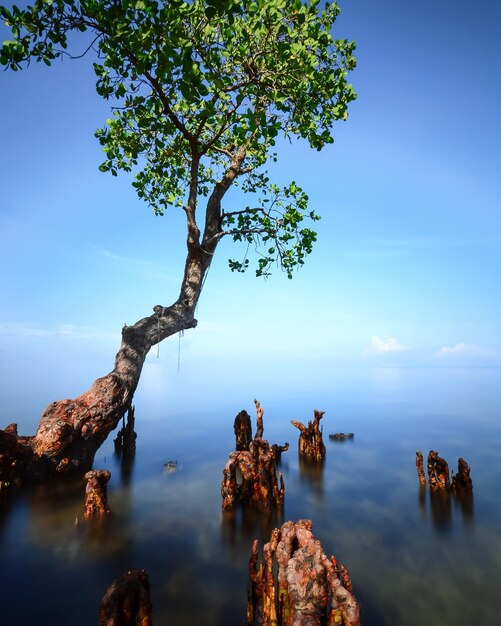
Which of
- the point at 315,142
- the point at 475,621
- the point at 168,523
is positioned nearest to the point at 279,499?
the point at 168,523

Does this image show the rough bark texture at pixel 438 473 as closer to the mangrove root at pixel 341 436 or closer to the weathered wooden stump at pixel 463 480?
the weathered wooden stump at pixel 463 480

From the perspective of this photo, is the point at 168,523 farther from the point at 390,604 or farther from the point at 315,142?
the point at 315,142

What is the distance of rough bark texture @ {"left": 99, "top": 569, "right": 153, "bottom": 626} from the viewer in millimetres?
3906

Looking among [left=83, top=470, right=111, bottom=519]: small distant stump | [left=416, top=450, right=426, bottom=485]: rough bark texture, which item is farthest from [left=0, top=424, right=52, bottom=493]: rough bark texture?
[left=416, top=450, right=426, bottom=485]: rough bark texture

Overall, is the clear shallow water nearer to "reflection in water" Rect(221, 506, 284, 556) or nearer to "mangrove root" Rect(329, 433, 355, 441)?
"reflection in water" Rect(221, 506, 284, 556)

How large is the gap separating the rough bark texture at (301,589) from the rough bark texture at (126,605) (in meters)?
1.49

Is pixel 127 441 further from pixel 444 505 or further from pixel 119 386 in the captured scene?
pixel 444 505

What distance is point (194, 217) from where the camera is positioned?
49.8ft

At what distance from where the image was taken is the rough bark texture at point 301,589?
157 inches

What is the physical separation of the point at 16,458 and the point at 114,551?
5672mm

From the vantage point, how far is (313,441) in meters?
15.3

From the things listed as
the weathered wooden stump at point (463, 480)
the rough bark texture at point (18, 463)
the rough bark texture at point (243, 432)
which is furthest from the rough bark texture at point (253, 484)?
the rough bark texture at point (18, 463)

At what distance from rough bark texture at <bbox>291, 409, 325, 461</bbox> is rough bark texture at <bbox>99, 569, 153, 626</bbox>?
11592mm

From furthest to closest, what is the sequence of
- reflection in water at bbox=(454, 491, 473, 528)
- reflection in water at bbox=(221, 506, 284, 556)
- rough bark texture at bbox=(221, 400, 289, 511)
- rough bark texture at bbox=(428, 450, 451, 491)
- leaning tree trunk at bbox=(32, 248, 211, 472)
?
1. leaning tree trunk at bbox=(32, 248, 211, 472)
2. rough bark texture at bbox=(428, 450, 451, 491)
3. rough bark texture at bbox=(221, 400, 289, 511)
4. reflection in water at bbox=(454, 491, 473, 528)
5. reflection in water at bbox=(221, 506, 284, 556)
